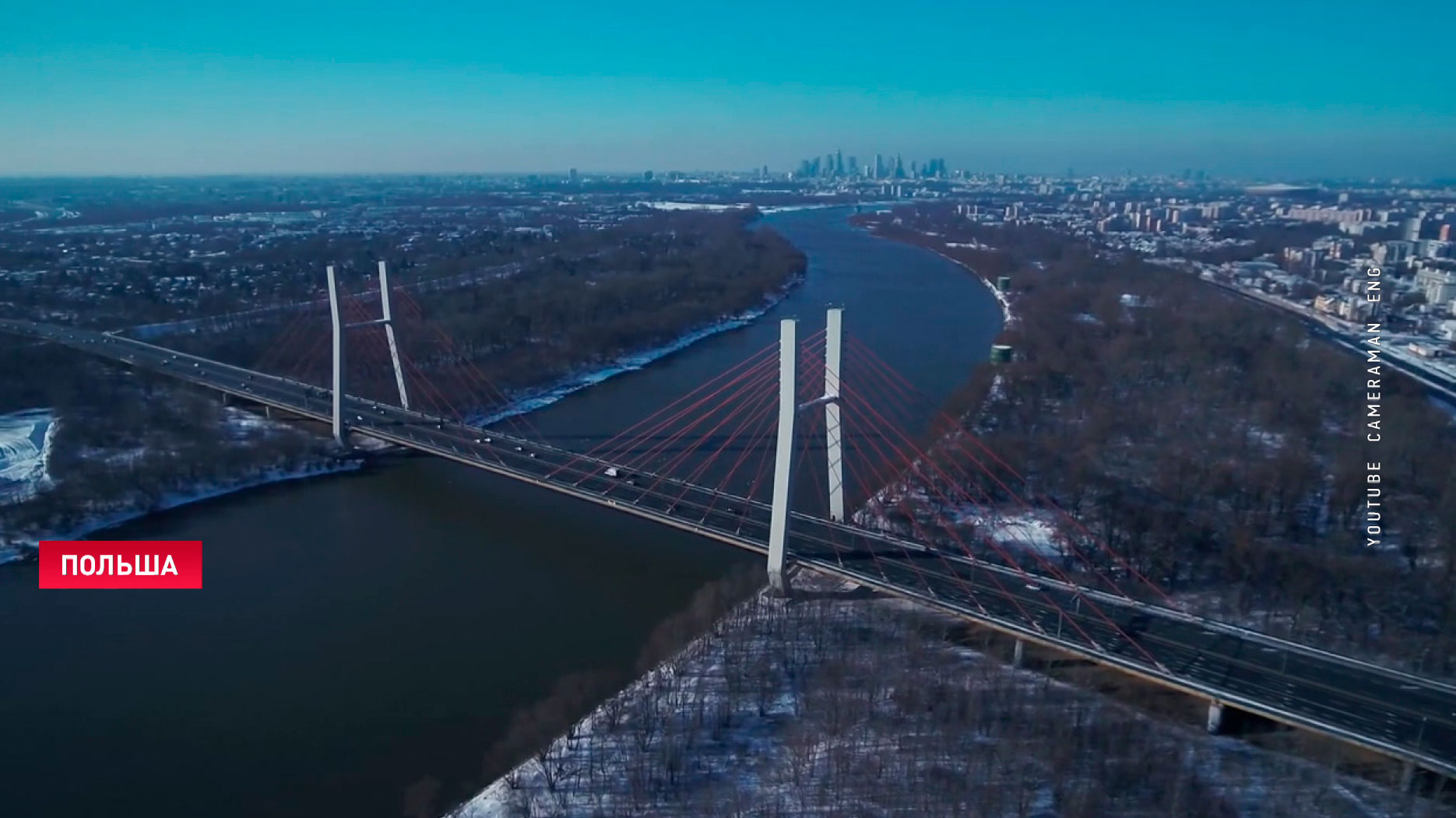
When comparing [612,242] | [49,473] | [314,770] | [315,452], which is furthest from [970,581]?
[612,242]

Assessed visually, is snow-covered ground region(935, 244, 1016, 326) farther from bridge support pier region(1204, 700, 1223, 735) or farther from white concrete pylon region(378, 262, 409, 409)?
bridge support pier region(1204, 700, 1223, 735)

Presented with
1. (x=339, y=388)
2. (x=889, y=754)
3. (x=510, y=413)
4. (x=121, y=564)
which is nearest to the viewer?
(x=889, y=754)

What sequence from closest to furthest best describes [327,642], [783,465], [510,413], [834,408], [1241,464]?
[327,642], [783,465], [834,408], [1241,464], [510,413]

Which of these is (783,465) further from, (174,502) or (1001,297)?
(1001,297)

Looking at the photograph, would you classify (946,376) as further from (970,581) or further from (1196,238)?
(1196,238)

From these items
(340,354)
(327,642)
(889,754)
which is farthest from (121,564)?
(889,754)

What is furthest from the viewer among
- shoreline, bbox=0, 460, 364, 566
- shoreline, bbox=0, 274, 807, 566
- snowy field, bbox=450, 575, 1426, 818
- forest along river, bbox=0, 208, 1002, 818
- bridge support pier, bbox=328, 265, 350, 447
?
bridge support pier, bbox=328, 265, 350, 447

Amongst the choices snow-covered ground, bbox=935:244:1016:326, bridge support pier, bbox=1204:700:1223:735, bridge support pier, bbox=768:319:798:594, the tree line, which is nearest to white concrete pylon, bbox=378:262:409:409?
bridge support pier, bbox=768:319:798:594
